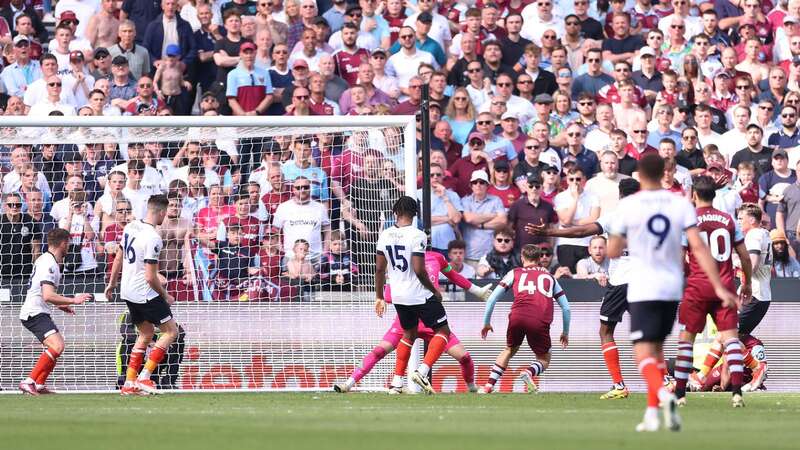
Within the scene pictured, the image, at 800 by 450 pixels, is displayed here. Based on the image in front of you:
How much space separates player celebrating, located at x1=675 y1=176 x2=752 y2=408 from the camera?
44.6 ft

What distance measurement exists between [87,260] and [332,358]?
11.1 feet

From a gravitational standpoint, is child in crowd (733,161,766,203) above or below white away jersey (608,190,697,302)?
above

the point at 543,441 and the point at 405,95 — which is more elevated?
the point at 405,95

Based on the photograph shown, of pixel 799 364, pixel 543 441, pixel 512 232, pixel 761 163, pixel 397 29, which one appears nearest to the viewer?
pixel 543 441

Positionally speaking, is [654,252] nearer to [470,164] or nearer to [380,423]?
[380,423]

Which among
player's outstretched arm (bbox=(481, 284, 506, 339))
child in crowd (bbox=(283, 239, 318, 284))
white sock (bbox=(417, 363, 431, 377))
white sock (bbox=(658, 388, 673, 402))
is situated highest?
child in crowd (bbox=(283, 239, 318, 284))

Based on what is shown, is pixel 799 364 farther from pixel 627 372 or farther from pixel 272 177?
pixel 272 177

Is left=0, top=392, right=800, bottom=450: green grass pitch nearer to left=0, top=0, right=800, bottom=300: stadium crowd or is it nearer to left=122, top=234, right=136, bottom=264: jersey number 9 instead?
left=122, top=234, right=136, bottom=264: jersey number 9

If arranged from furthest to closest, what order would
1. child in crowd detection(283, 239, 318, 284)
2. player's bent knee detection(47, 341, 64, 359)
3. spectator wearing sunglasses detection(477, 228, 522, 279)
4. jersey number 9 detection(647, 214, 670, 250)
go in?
spectator wearing sunglasses detection(477, 228, 522, 279) → child in crowd detection(283, 239, 318, 284) → player's bent knee detection(47, 341, 64, 359) → jersey number 9 detection(647, 214, 670, 250)

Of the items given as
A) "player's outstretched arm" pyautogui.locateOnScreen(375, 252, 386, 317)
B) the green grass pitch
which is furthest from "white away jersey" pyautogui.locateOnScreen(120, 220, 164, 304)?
"player's outstretched arm" pyautogui.locateOnScreen(375, 252, 386, 317)

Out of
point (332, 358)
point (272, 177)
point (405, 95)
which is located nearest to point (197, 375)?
point (332, 358)

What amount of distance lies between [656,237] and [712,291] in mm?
3392

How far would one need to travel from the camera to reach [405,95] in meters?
22.2

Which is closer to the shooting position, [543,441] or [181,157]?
[543,441]
